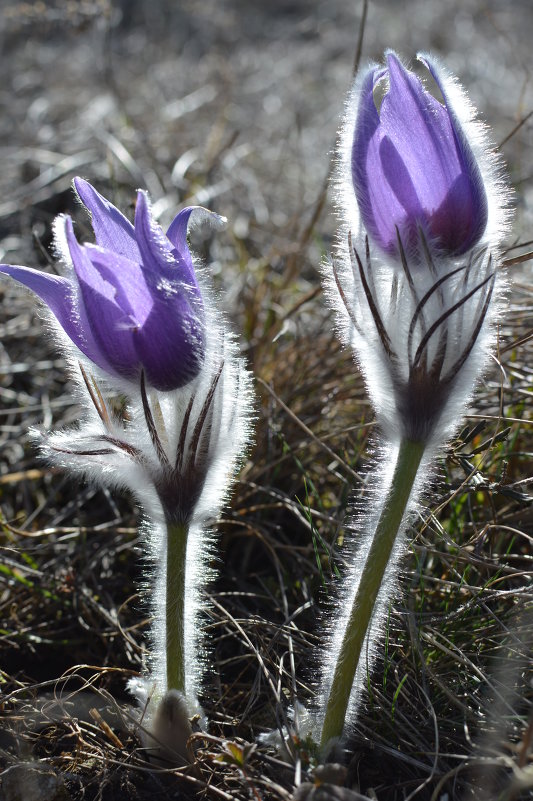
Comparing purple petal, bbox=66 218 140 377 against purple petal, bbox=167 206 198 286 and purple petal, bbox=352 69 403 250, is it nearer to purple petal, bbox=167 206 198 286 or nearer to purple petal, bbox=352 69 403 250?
purple petal, bbox=167 206 198 286

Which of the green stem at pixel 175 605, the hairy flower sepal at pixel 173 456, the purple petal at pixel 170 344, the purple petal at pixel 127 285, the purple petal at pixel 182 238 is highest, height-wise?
the purple petal at pixel 182 238

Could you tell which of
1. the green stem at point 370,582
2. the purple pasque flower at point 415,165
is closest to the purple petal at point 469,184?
the purple pasque flower at point 415,165

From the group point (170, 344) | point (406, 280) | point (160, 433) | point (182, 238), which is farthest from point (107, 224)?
point (406, 280)

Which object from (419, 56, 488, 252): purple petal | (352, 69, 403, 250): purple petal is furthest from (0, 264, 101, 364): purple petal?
(419, 56, 488, 252): purple petal

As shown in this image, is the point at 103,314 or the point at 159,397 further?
the point at 159,397

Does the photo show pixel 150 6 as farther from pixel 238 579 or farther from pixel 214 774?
pixel 214 774

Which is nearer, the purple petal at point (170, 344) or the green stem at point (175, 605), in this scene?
the purple petal at point (170, 344)

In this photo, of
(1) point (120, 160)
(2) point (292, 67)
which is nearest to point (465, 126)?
(1) point (120, 160)

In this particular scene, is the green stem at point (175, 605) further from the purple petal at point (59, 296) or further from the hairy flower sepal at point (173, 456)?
the purple petal at point (59, 296)

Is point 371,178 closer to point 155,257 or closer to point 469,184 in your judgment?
point 469,184
